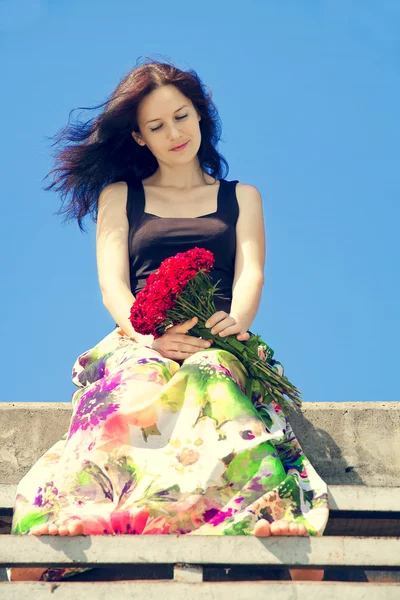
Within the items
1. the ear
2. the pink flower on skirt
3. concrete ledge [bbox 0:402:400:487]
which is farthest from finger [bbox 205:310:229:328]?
the ear

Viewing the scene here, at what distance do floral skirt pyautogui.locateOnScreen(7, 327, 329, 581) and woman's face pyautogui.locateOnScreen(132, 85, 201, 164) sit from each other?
143 centimetres

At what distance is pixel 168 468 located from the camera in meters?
4.04

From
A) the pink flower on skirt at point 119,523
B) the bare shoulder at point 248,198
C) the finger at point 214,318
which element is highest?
the bare shoulder at point 248,198

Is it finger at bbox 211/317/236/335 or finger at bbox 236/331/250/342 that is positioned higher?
finger at bbox 211/317/236/335

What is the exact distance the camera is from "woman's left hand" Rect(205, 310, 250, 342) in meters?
4.62

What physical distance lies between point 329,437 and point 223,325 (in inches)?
37.8

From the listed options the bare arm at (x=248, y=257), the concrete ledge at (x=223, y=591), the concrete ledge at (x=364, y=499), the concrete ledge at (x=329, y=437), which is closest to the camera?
the concrete ledge at (x=223, y=591)

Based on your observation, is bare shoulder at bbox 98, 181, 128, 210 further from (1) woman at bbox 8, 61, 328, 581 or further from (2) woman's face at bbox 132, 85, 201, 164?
(2) woman's face at bbox 132, 85, 201, 164

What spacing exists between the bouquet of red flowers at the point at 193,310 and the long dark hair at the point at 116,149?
123 cm

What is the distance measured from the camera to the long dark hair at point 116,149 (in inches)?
218

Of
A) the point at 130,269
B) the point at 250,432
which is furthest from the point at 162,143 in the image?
the point at 250,432

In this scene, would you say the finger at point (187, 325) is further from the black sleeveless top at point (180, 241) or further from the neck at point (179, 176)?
the neck at point (179, 176)

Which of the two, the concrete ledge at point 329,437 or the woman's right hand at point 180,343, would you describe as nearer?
the woman's right hand at point 180,343

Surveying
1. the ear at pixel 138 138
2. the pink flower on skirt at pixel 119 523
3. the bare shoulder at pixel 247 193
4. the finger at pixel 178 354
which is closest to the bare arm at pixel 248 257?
the bare shoulder at pixel 247 193
